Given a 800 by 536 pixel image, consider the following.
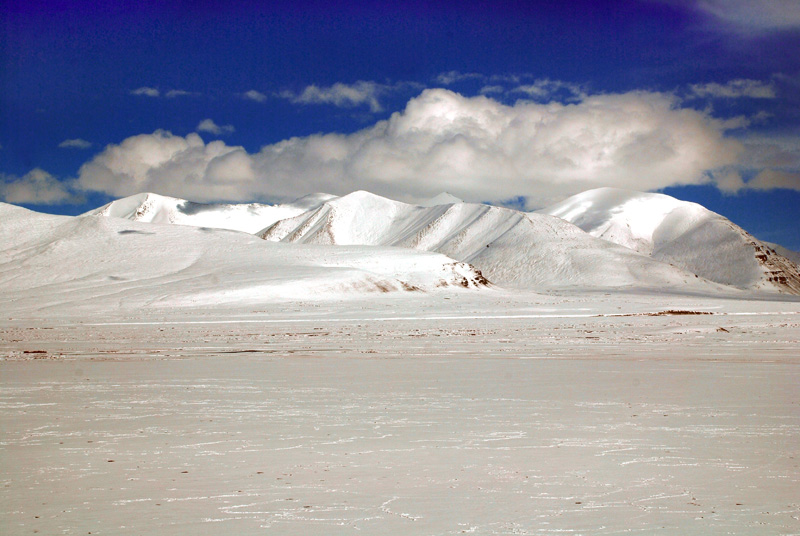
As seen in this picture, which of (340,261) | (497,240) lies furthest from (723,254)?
(340,261)

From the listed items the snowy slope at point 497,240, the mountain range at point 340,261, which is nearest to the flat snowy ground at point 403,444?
the mountain range at point 340,261

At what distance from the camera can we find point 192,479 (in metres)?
7.09

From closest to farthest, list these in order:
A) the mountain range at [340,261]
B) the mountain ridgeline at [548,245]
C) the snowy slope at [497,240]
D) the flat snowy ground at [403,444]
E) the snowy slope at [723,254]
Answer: the flat snowy ground at [403,444] < the mountain range at [340,261] < the snowy slope at [497,240] < the mountain ridgeline at [548,245] < the snowy slope at [723,254]

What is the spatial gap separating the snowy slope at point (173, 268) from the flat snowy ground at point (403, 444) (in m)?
39.5

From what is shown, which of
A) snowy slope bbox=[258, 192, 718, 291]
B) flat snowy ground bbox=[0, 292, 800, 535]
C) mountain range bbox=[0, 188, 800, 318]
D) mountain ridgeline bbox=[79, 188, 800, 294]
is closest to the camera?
flat snowy ground bbox=[0, 292, 800, 535]

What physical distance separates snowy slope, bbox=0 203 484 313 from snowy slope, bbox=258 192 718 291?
3320 cm

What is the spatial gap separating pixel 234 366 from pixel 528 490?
1298cm

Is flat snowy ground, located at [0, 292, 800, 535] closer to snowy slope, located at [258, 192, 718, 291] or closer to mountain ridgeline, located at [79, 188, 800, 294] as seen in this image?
mountain ridgeline, located at [79, 188, 800, 294]

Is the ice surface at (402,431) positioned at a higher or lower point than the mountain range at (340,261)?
lower

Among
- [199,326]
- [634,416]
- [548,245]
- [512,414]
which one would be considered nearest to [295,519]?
[512,414]

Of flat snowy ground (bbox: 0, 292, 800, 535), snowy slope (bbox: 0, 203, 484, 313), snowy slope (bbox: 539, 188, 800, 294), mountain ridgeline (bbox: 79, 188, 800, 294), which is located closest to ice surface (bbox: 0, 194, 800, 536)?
flat snowy ground (bbox: 0, 292, 800, 535)

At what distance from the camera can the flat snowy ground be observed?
5945mm

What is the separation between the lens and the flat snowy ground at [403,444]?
5.95 m

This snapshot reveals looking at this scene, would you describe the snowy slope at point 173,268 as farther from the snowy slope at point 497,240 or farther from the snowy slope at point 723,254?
the snowy slope at point 723,254
